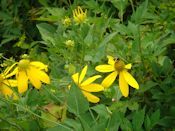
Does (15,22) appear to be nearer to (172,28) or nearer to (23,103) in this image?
(172,28)

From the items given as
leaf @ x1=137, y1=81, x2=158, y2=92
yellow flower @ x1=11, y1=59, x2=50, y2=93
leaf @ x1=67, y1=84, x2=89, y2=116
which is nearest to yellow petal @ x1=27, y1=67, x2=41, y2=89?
yellow flower @ x1=11, y1=59, x2=50, y2=93

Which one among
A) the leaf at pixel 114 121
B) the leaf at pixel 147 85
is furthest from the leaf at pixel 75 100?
the leaf at pixel 147 85

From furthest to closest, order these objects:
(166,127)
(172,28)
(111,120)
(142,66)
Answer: (172,28), (142,66), (166,127), (111,120)

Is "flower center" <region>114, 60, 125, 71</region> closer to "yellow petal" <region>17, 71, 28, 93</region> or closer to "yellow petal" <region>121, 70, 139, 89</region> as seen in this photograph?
"yellow petal" <region>121, 70, 139, 89</region>

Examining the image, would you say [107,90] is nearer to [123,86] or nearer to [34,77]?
[123,86]

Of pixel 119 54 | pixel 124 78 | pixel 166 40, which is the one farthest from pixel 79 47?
pixel 124 78

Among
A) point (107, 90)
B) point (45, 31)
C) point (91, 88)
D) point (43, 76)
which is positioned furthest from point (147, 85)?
point (45, 31)

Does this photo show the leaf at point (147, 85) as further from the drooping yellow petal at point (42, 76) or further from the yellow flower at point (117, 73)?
the drooping yellow petal at point (42, 76)
